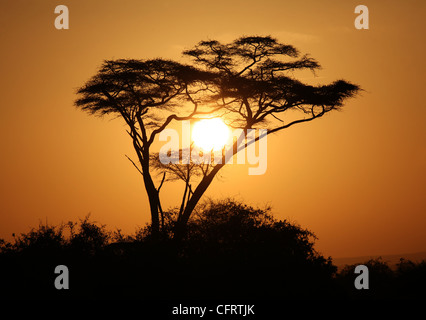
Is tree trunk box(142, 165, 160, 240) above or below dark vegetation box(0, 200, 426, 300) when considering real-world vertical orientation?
above

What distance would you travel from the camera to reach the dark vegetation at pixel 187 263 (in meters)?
21.2

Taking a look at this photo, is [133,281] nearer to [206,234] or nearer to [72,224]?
[206,234]

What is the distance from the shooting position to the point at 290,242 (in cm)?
2383

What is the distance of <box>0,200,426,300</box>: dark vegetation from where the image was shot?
836 inches

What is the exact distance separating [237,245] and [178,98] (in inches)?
381

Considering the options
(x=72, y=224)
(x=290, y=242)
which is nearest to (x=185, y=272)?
(x=290, y=242)
